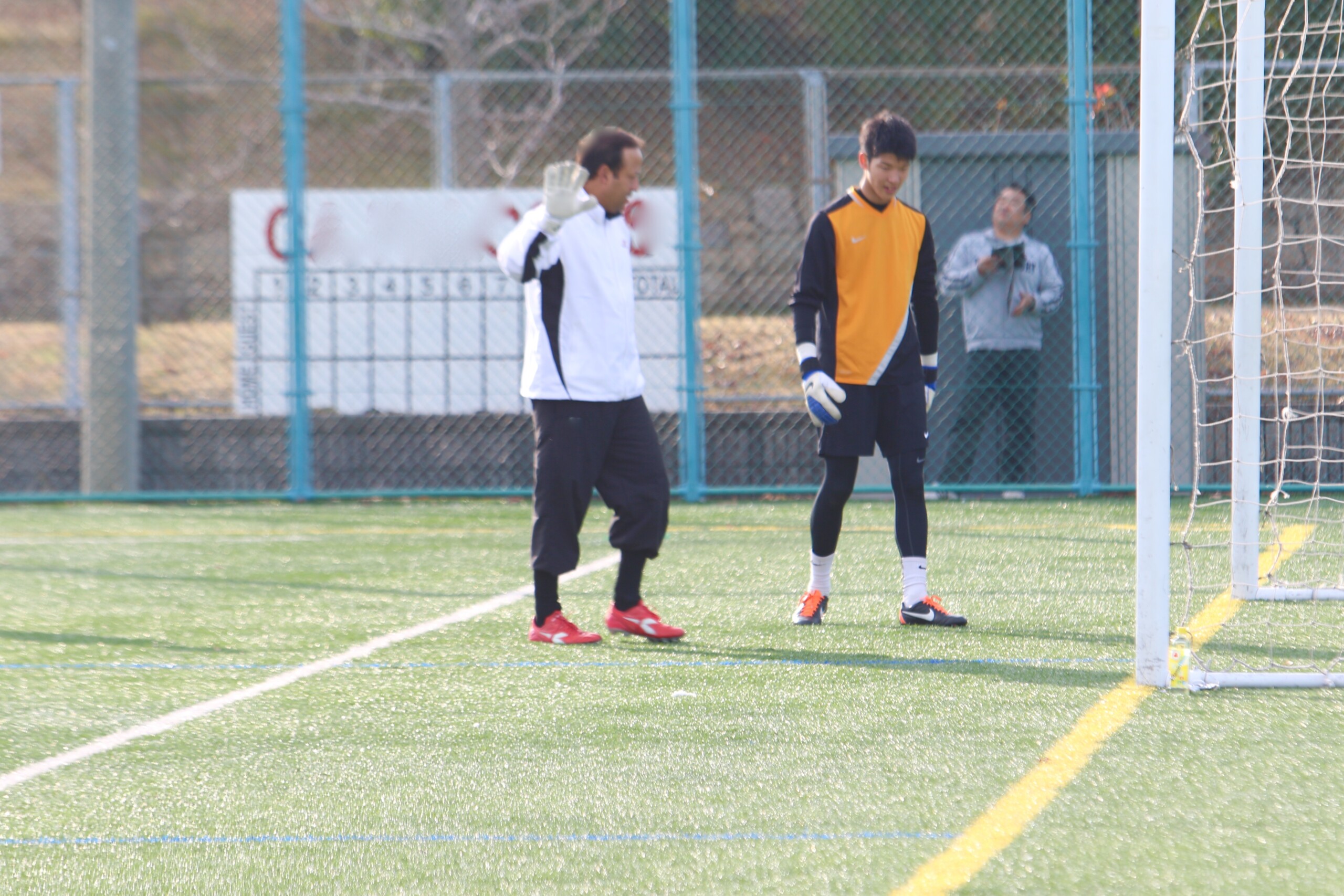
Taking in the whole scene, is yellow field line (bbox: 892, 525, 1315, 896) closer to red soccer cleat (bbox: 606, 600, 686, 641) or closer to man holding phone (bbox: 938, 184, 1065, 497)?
red soccer cleat (bbox: 606, 600, 686, 641)

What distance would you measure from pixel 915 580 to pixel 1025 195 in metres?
4.64

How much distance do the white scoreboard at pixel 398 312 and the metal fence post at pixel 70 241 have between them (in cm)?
130

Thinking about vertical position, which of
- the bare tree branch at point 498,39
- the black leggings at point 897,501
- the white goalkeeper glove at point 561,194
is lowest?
the black leggings at point 897,501

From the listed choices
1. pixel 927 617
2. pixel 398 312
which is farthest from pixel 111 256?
pixel 927 617

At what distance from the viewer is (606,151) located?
5090mm

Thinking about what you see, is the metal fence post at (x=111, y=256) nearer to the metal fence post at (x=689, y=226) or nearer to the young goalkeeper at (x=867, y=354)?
the metal fence post at (x=689, y=226)

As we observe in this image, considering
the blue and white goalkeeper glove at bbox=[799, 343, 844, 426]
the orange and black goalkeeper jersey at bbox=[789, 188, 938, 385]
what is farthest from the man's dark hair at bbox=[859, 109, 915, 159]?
the blue and white goalkeeper glove at bbox=[799, 343, 844, 426]

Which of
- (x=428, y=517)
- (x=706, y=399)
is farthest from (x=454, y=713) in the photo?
(x=706, y=399)

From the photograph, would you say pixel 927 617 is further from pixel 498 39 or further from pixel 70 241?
pixel 498 39

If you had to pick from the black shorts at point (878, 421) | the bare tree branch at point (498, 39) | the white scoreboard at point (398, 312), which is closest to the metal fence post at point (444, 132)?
the white scoreboard at point (398, 312)

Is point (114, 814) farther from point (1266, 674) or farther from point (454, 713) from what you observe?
point (1266, 674)

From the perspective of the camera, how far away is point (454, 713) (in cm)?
414

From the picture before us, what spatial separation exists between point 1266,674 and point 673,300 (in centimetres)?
677

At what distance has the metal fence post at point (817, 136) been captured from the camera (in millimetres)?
9992
